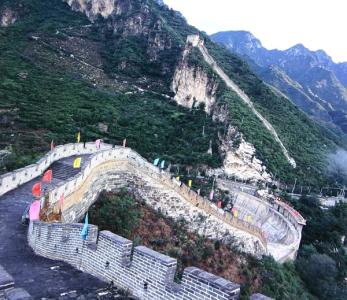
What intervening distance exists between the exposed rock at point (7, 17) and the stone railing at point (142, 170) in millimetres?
72304

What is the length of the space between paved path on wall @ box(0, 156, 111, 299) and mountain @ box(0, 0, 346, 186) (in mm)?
23508

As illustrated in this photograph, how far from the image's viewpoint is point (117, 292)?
27.5 ft

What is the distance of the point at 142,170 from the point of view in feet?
74.5

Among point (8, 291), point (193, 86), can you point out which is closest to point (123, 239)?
point (8, 291)

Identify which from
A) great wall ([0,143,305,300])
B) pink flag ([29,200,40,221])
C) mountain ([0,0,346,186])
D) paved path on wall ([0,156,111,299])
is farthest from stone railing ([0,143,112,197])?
mountain ([0,0,346,186])

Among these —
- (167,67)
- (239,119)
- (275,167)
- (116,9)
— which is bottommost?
(275,167)

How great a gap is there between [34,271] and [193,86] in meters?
67.9

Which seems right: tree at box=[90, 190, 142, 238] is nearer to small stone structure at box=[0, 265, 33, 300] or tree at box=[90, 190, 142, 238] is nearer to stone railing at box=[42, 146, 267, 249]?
stone railing at box=[42, 146, 267, 249]

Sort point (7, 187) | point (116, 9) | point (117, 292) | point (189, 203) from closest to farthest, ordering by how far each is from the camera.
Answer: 1. point (117, 292)
2. point (7, 187)
3. point (189, 203)
4. point (116, 9)

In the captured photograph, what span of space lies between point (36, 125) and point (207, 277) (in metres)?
38.2

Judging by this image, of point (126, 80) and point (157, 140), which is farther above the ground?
point (126, 80)

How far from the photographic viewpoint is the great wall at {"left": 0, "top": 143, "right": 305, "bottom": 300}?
7527 mm

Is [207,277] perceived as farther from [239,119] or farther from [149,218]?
[239,119]

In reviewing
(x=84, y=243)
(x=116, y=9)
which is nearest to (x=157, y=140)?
(x=84, y=243)
